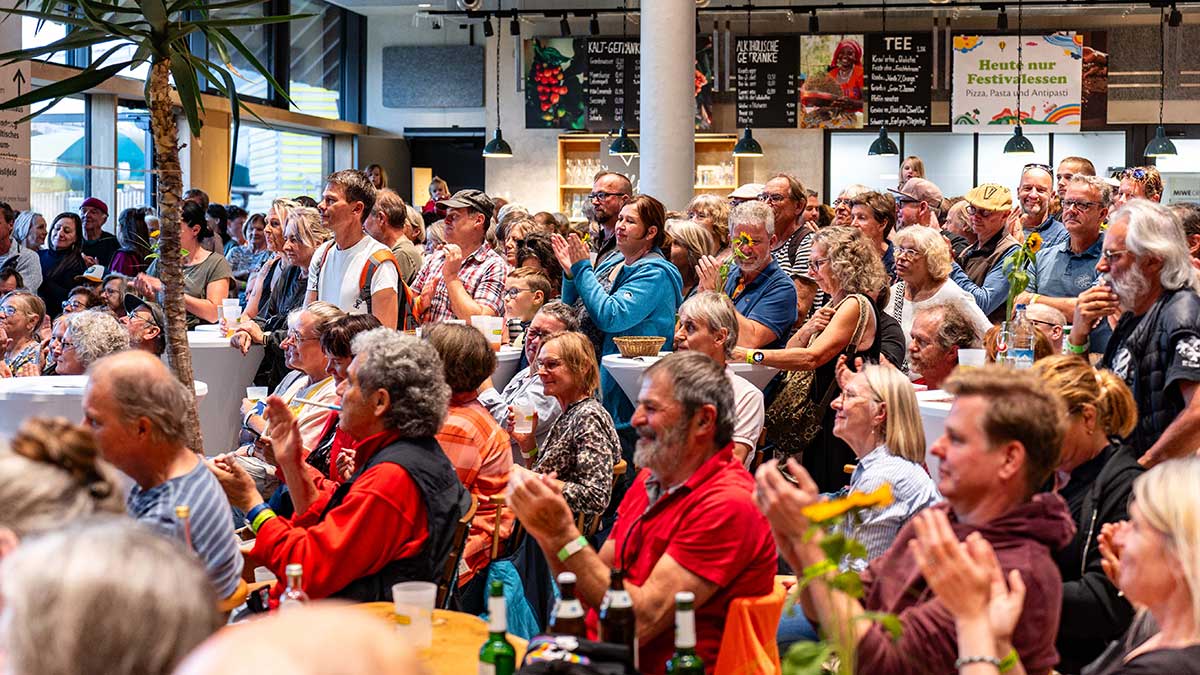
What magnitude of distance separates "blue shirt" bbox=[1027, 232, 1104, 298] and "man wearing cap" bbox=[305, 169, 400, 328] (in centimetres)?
297

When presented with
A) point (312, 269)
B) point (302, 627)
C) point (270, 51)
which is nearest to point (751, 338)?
point (312, 269)

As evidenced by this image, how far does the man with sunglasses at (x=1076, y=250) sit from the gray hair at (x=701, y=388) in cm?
282

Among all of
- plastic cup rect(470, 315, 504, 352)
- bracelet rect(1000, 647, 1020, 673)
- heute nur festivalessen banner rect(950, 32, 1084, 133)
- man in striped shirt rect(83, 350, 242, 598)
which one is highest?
heute nur festivalessen banner rect(950, 32, 1084, 133)

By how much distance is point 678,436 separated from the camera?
3164 millimetres

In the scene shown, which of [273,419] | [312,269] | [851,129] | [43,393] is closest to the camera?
[273,419]

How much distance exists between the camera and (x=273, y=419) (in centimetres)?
364

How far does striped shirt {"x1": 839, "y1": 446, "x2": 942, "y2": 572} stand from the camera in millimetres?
3611

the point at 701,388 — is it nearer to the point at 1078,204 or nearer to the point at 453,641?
the point at 453,641

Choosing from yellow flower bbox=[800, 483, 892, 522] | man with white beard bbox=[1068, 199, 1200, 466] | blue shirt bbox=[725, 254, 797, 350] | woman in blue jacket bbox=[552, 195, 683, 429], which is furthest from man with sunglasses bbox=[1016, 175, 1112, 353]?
yellow flower bbox=[800, 483, 892, 522]

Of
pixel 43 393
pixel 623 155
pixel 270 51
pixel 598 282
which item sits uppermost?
pixel 270 51

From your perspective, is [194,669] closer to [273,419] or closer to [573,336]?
[273,419]

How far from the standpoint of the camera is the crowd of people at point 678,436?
7.34 feet

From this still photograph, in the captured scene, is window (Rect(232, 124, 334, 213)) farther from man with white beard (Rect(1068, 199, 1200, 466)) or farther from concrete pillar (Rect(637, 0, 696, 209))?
man with white beard (Rect(1068, 199, 1200, 466))

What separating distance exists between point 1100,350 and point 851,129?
10.6 metres
